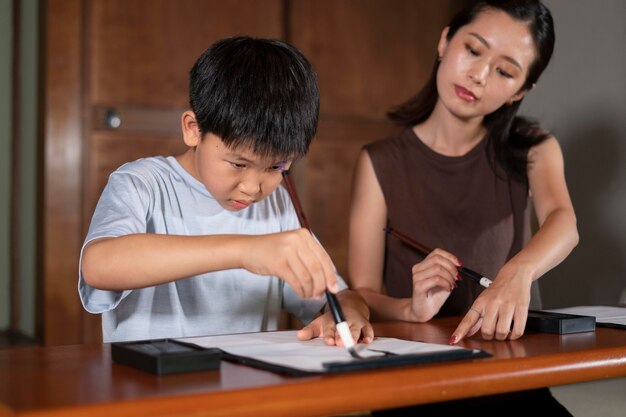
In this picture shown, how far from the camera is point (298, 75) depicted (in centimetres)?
122

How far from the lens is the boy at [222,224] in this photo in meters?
0.95

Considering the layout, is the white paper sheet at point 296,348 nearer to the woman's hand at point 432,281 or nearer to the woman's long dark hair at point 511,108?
the woman's hand at point 432,281

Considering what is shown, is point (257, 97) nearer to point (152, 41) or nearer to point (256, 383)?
point (256, 383)

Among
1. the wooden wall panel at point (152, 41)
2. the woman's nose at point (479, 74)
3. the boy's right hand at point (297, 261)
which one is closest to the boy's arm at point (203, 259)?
the boy's right hand at point (297, 261)

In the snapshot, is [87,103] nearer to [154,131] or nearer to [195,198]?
[154,131]

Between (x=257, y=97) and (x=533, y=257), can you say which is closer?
Answer: (x=257, y=97)

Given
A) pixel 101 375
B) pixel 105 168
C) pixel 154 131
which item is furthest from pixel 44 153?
pixel 101 375

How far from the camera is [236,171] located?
3.89 ft

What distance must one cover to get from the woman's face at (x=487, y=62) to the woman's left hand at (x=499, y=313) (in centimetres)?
51

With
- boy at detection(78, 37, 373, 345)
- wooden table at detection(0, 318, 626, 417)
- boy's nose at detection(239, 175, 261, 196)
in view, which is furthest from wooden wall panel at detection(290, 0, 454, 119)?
wooden table at detection(0, 318, 626, 417)

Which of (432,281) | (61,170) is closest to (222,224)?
(432,281)

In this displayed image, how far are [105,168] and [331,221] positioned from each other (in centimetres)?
86

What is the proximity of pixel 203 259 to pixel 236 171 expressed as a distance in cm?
26

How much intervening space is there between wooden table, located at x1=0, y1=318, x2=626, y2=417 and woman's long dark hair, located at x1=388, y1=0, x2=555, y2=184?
0.78 meters
